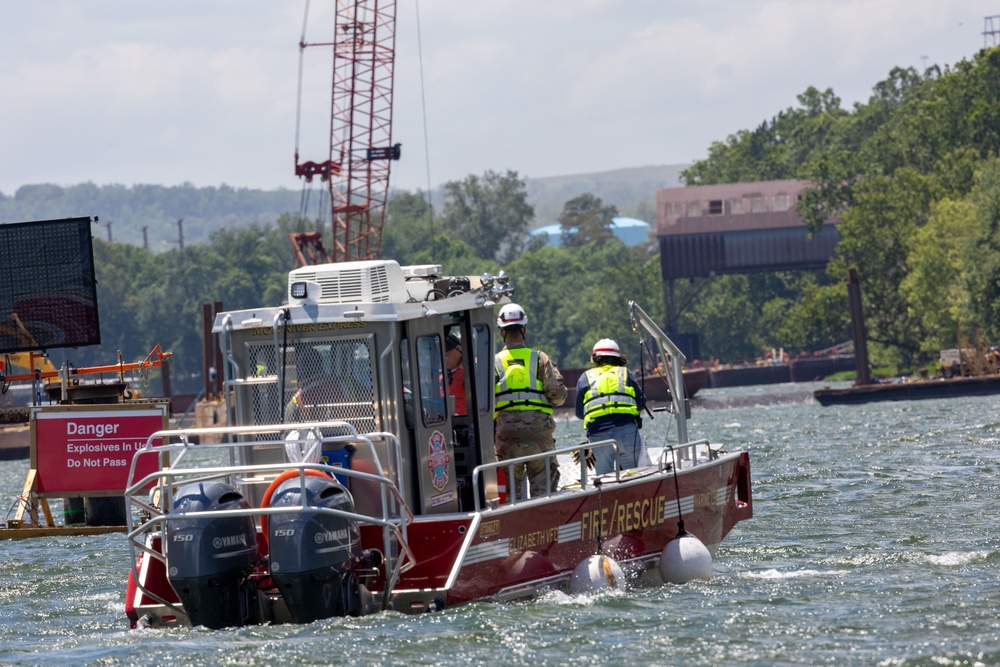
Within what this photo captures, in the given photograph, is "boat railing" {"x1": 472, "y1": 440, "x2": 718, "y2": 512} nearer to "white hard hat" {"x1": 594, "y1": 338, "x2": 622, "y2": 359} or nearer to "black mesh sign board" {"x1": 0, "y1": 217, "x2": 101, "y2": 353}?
"white hard hat" {"x1": 594, "y1": 338, "x2": 622, "y2": 359}

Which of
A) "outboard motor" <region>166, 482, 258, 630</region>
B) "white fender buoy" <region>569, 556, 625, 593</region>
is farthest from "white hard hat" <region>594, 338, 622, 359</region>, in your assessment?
"outboard motor" <region>166, 482, 258, 630</region>

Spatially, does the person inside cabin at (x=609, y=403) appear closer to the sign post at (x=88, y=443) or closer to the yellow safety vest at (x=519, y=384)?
the yellow safety vest at (x=519, y=384)

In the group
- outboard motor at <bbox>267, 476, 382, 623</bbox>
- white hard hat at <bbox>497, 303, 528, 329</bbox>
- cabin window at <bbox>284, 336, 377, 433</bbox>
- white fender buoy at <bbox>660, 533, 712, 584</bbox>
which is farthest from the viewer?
white fender buoy at <bbox>660, 533, 712, 584</bbox>

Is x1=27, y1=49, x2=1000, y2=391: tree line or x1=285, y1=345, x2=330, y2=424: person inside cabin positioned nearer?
x1=285, y1=345, x2=330, y2=424: person inside cabin

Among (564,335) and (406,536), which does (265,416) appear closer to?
(406,536)

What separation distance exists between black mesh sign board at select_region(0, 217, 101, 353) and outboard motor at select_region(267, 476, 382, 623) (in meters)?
14.3

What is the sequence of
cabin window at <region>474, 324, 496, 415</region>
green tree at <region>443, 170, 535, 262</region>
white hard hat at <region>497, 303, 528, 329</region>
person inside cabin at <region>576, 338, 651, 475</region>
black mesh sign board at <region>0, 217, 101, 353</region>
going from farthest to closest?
green tree at <region>443, 170, 535, 262</region>
black mesh sign board at <region>0, 217, 101, 353</region>
person inside cabin at <region>576, 338, 651, 475</region>
white hard hat at <region>497, 303, 528, 329</region>
cabin window at <region>474, 324, 496, 415</region>

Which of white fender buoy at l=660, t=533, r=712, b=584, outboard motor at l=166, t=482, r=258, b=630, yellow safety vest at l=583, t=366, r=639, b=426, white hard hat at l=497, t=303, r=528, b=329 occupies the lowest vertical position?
white fender buoy at l=660, t=533, r=712, b=584

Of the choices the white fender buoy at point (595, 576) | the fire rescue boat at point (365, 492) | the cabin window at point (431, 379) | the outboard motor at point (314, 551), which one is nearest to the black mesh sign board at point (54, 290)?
the fire rescue boat at point (365, 492)

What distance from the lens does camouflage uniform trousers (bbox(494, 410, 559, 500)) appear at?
1434 centimetres

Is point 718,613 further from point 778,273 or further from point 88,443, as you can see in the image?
point 778,273

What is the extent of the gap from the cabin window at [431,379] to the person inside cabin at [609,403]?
1681 mm

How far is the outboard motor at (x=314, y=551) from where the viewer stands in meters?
12.1

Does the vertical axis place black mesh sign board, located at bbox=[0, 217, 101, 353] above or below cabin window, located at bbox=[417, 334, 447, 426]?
above
